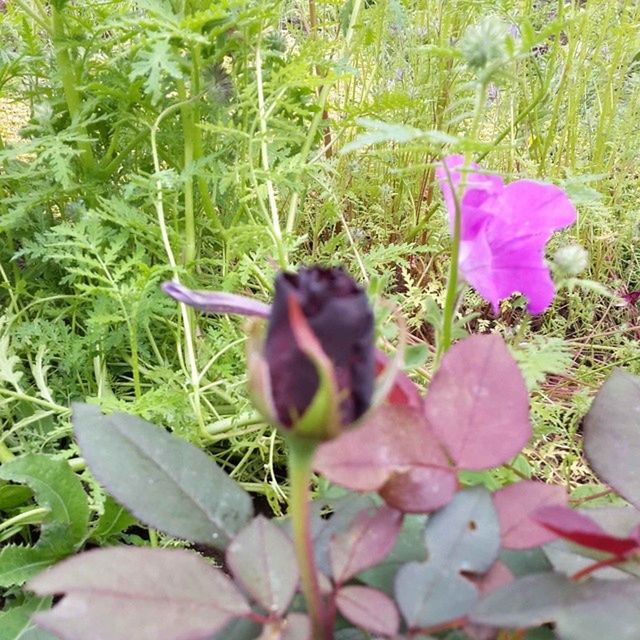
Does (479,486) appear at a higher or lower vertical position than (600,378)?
higher

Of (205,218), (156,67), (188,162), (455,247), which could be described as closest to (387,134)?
(455,247)

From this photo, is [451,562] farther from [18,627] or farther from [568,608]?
[18,627]

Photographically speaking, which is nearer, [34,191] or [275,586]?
[275,586]

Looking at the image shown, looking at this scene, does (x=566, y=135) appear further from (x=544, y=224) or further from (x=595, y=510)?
(x=595, y=510)

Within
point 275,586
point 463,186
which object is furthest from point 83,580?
point 463,186

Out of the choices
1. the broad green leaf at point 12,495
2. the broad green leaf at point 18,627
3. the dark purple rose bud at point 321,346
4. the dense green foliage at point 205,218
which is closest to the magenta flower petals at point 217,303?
the dark purple rose bud at point 321,346

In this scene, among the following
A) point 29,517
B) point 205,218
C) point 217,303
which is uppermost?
point 217,303

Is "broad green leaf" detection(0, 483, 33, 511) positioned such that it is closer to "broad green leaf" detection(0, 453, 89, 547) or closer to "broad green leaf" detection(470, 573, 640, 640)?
"broad green leaf" detection(0, 453, 89, 547)
